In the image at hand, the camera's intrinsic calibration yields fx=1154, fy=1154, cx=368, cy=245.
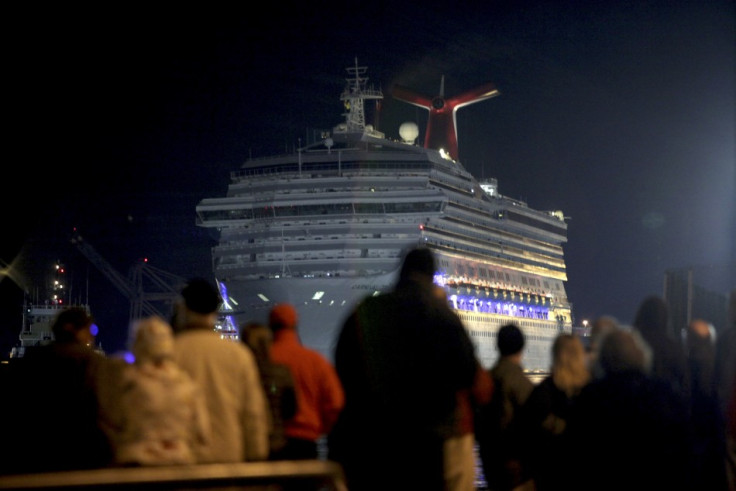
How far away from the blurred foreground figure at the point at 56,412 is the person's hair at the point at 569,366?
2.84 metres

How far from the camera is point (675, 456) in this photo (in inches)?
226

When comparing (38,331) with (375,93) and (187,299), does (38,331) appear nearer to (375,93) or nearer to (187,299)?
(375,93)

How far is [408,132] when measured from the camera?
213 ft

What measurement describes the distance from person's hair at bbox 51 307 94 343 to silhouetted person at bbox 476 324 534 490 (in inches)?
97.0

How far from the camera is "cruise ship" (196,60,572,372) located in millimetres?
44875

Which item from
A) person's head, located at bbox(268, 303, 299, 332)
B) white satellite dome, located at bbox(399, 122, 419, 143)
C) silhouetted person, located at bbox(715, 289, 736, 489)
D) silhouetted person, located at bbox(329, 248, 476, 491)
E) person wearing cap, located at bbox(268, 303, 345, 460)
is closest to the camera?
silhouetted person, located at bbox(329, 248, 476, 491)

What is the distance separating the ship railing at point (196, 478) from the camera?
10.4 ft

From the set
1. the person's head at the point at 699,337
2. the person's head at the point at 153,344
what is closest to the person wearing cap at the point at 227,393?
the person's head at the point at 153,344

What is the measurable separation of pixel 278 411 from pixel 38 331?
63334mm

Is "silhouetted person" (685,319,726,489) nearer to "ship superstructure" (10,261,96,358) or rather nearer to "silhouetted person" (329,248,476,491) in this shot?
"silhouetted person" (329,248,476,491)

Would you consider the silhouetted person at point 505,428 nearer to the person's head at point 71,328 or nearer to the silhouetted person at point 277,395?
the silhouetted person at point 277,395

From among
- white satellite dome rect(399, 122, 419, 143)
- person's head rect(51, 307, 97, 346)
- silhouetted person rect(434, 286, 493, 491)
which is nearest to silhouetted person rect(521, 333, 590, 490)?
silhouetted person rect(434, 286, 493, 491)

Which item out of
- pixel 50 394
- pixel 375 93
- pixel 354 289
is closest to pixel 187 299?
pixel 50 394

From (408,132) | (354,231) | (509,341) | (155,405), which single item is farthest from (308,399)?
(408,132)
